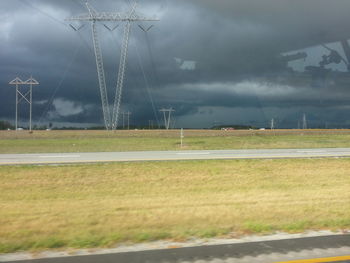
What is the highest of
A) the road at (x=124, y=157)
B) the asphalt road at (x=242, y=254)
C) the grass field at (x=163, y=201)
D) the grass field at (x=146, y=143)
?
Result: the grass field at (x=146, y=143)

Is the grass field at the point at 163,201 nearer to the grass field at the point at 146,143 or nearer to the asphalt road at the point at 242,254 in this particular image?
the asphalt road at the point at 242,254

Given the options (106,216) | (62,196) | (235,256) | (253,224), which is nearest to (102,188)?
(62,196)

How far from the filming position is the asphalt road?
6.83m

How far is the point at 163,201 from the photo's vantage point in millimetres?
13023

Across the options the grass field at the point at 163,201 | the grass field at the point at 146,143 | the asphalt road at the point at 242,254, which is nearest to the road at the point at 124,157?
the grass field at the point at 163,201

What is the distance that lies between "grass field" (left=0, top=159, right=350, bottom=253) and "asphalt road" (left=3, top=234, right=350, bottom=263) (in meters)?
0.88

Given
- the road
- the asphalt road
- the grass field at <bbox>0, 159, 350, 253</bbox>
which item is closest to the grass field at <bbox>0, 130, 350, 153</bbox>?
the road

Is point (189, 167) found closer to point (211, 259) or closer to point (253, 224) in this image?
point (253, 224)

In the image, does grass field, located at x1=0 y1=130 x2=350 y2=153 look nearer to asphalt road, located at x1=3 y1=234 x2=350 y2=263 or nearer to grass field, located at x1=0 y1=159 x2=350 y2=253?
grass field, located at x1=0 y1=159 x2=350 y2=253

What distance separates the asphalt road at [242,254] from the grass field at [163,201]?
879 mm

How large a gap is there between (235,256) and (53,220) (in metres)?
5.05

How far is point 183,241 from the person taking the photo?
8031 mm

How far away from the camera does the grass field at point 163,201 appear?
28.9 ft

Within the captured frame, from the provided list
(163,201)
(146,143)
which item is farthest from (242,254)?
(146,143)
